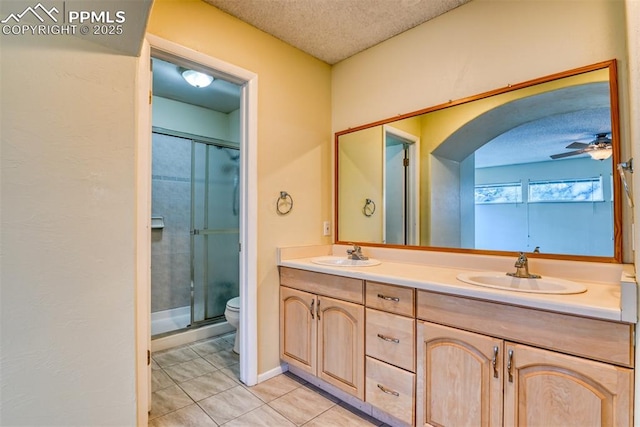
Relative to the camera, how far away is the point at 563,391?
3.65 feet

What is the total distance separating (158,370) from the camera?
2312mm

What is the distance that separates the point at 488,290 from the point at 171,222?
3.18m

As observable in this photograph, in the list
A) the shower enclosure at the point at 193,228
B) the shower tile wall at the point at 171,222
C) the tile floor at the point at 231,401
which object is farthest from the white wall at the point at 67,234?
the shower tile wall at the point at 171,222

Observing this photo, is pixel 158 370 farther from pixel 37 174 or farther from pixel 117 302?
pixel 37 174

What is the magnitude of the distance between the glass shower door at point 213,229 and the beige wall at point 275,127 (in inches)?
44.0

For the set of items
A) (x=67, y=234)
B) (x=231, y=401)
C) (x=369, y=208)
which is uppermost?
(x=369, y=208)

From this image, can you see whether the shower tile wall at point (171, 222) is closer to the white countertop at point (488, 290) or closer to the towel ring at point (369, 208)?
the white countertop at point (488, 290)

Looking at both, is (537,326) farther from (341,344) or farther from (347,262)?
(347,262)

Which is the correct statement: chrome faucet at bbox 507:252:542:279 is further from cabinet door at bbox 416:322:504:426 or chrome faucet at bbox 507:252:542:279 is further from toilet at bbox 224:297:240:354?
toilet at bbox 224:297:240:354

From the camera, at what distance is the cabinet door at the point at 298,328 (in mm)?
2031

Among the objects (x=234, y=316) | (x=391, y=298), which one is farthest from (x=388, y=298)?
(x=234, y=316)

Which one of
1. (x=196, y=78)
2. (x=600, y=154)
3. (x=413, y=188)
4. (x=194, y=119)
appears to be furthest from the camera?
(x=194, y=119)

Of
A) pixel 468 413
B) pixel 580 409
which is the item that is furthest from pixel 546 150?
pixel 468 413

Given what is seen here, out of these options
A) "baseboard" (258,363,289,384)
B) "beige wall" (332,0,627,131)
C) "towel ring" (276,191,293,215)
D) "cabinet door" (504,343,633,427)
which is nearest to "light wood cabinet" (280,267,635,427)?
"cabinet door" (504,343,633,427)
